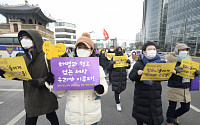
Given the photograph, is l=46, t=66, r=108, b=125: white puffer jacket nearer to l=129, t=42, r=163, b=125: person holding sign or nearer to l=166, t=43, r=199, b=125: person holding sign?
l=129, t=42, r=163, b=125: person holding sign

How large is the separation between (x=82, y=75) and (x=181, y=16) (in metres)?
43.4

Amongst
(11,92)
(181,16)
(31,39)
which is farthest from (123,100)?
(181,16)

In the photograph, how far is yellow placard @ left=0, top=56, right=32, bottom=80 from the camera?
55.8 inches

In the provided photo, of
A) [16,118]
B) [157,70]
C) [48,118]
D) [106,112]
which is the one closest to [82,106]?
[48,118]

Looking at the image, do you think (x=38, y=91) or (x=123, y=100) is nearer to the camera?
(x=38, y=91)

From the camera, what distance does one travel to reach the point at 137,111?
6.00 ft

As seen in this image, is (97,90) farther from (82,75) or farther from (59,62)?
(59,62)

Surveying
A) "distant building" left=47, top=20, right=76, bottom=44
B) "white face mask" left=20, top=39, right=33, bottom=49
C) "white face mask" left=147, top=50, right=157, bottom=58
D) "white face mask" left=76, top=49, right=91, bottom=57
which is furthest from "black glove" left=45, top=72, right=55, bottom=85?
"distant building" left=47, top=20, right=76, bottom=44

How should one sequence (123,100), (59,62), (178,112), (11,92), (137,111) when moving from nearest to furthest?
(59,62)
(137,111)
(178,112)
(123,100)
(11,92)

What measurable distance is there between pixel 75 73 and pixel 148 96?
1.24m

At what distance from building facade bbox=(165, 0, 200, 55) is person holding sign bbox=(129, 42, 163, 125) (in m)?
31.9

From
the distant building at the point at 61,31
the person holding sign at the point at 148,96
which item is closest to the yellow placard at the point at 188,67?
the person holding sign at the point at 148,96

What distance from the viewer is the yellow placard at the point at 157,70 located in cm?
153

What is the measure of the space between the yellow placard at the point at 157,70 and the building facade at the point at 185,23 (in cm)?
3194
